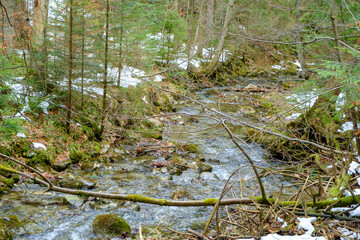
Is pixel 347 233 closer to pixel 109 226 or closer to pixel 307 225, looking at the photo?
pixel 307 225

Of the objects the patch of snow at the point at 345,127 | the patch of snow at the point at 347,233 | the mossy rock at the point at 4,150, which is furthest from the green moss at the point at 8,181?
the patch of snow at the point at 345,127

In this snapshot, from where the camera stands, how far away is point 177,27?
17953mm

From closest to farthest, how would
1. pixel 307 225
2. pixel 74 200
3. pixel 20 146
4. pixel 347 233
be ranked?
pixel 347 233 < pixel 307 225 < pixel 74 200 < pixel 20 146

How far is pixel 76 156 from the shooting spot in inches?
296

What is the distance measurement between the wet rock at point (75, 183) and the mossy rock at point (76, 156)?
1.17 metres

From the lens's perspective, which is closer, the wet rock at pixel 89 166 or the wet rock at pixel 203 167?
the wet rock at pixel 89 166

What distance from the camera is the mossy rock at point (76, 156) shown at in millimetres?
7441

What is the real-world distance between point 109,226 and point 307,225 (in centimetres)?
312

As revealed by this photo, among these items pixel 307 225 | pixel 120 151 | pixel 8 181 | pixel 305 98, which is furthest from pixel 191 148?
pixel 307 225

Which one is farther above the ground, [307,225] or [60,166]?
[307,225]

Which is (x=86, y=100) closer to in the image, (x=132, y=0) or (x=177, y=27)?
(x=132, y=0)

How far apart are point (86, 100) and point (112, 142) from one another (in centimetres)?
175

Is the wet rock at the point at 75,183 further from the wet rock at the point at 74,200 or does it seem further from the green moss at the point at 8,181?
the green moss at the point at 8,181

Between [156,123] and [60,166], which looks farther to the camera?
[156,123]
